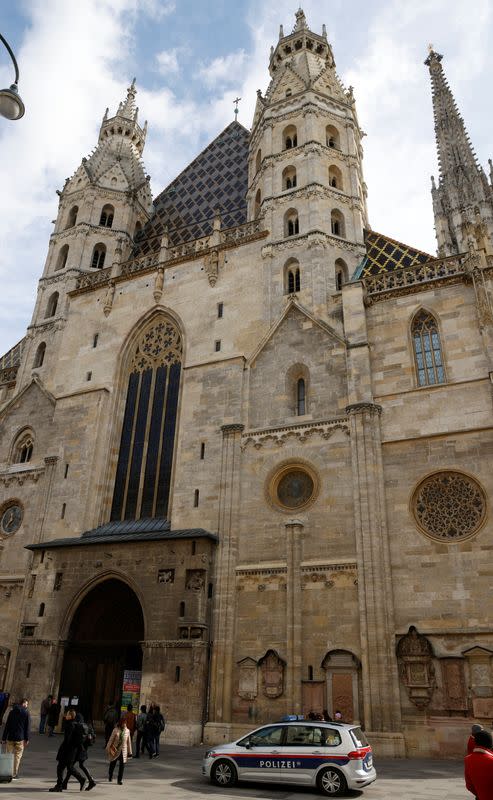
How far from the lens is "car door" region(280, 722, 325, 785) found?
32.9ft

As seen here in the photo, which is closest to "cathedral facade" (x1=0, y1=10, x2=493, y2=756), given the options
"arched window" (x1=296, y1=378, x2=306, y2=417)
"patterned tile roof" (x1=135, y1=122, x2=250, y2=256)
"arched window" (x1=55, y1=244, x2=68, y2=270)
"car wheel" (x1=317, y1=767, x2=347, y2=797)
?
"arched window" (x1=296, y1=378, x2=306, y2=417)

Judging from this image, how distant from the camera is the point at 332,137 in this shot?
27.5 metres

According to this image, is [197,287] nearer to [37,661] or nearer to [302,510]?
[302,510]

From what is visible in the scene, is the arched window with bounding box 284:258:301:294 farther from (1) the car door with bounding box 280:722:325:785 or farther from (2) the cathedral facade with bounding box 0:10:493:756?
(1) the car door with bounding box 280:722:325:785

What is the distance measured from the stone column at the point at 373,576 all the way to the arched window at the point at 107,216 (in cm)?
1935

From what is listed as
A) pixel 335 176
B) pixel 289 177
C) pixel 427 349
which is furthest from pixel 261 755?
pixel 335 176

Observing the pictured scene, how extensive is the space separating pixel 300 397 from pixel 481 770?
16.3m

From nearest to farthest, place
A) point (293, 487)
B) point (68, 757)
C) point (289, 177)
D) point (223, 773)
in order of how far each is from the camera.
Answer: point (68, 757) → point (223, 773) → point (293, 487) → point (289, 177)

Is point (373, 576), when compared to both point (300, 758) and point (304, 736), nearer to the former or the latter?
point (304, 736)

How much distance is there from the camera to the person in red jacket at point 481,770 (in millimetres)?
4680

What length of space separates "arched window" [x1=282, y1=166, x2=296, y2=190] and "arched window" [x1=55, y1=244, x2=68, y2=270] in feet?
39.4

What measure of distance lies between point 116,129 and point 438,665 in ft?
111

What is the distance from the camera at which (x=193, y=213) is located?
31906 millimetres

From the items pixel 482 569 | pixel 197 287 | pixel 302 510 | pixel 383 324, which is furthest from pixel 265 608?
pixel 197 287
